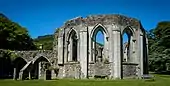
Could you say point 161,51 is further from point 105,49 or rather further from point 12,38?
point 12,38

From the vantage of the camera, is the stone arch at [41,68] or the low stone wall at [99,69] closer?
the stone arch at [41,68]

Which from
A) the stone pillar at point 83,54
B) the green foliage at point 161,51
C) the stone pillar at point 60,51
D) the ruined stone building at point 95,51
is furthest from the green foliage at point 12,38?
the green foliage at point 161,51

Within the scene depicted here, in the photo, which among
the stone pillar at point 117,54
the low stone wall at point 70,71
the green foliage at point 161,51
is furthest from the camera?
the green foliage at point 161,51

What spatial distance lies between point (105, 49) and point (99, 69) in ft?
8.17

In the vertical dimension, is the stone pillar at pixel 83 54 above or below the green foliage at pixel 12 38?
below

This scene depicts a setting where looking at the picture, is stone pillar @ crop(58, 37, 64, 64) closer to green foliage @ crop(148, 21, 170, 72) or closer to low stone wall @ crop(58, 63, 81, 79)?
low stone wall @ crop(58, 63, 81, 79)

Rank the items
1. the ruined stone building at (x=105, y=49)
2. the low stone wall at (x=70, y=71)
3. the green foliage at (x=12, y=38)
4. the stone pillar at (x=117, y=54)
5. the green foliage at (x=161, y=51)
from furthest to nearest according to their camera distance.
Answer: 1. the green foliage at (x=12, y=38)
2. the green foliage at (x=161, y=51)
3. the low stone wall at (x=70, y=71)
4. the ruined stone building at (x=105, y=49)
5. the stone pillar at (x=117, y=54)

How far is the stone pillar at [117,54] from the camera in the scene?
1192 inches

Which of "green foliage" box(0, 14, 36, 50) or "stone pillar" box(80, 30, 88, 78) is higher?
"green foliage" box(0, 14, 36, 50)

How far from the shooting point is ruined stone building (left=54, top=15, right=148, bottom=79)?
101ft

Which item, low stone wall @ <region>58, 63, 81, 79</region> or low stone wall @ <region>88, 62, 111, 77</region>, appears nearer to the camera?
low stone wall @ <region>88, 62, 111, 77</region>

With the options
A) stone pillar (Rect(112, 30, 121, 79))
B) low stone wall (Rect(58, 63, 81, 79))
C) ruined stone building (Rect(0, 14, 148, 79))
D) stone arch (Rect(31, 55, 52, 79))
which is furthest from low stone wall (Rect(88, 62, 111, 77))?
stone arch (Rect(31, 55, 52, 79))

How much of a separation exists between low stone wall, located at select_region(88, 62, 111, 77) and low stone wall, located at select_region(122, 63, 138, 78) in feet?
6.02

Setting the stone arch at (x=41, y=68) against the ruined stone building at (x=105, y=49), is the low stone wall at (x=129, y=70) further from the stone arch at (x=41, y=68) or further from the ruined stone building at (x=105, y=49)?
the stone arch at (x=41, y=68)
